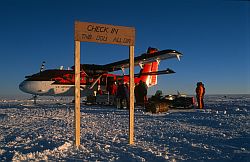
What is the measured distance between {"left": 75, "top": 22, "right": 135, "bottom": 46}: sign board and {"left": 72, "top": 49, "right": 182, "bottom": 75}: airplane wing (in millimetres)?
12964

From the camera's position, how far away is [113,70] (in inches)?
1029

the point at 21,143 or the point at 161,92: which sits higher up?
the point at 161,92

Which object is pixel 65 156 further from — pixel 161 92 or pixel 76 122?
pixel 161 92

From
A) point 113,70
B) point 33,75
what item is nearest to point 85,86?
point 113,70

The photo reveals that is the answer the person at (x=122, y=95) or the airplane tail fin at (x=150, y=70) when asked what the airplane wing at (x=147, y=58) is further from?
the airplane tail fin at (x=150, y=70)

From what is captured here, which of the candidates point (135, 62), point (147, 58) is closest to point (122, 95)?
point (147, 58)

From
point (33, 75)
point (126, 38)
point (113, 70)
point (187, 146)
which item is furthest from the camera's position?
point (113, 70)

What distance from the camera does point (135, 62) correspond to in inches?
903

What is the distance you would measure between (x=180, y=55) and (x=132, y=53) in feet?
44.1

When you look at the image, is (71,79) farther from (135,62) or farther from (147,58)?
(147,58)

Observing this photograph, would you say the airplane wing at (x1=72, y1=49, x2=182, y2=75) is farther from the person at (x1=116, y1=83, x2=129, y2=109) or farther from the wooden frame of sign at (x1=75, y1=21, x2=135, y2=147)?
the wooden frame of sign at (x1=75, y1=21, x2=135, y2=147)

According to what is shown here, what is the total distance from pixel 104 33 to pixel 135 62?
56.2 feet

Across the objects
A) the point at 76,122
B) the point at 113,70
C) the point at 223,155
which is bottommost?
the point at 223,155

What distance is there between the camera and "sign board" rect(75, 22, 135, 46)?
5734mm
